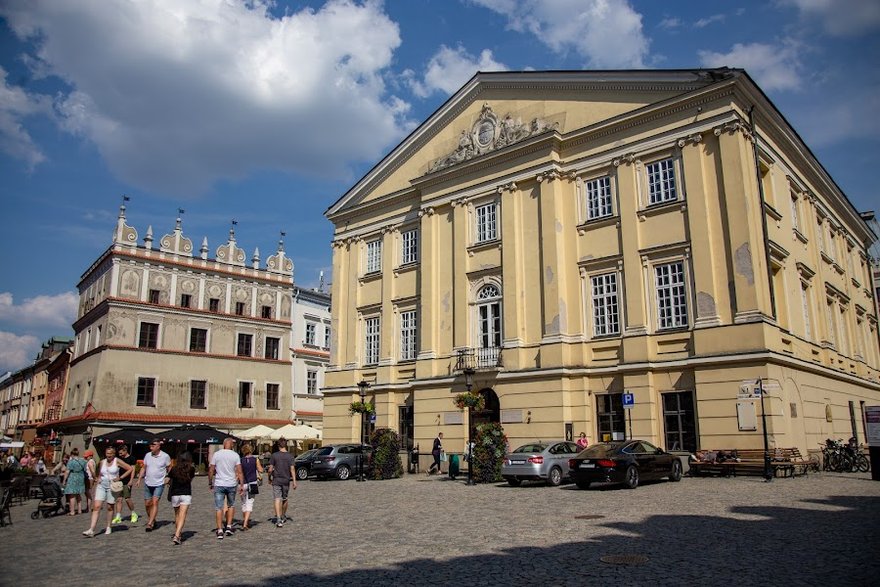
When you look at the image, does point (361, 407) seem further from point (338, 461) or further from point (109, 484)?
point (109, 484)

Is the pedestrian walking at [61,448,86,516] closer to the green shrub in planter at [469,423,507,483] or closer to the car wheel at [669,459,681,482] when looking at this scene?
the green shrub in planter at [469,423,507,483]

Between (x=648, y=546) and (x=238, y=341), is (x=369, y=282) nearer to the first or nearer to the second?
(x=238, y=341)

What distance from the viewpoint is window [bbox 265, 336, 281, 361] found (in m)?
53.7

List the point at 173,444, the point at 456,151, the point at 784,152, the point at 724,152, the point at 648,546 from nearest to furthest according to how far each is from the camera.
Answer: the point at 648,546, the point at 724,152, the point at 784,152, the point at 456,151, the point at 173,444

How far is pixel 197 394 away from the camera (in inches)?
1929

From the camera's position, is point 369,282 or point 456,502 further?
point 369,282

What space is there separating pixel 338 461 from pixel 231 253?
28.0 meters

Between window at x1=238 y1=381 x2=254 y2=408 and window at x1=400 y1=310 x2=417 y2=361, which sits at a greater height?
window at x1=400 y1=310 x2=417 y2=361

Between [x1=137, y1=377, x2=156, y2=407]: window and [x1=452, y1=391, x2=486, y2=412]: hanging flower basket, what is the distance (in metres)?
26.9

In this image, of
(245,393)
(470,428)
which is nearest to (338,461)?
(470,428)

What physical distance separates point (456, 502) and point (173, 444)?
109ft

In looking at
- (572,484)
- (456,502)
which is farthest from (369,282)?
(456,502)

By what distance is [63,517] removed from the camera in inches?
733

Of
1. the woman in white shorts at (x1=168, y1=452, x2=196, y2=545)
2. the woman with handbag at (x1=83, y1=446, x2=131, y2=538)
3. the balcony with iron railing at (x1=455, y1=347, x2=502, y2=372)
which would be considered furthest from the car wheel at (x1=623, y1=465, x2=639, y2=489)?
the woman with handbag at (x1=83, y1=446, x2=131, y2=538)
